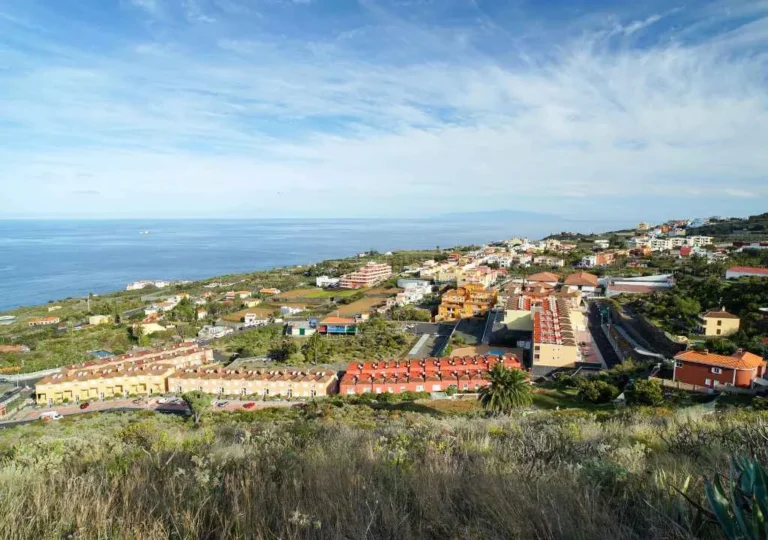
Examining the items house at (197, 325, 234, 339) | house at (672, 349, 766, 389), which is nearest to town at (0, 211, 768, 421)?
house at (672, 349, 766, 389)

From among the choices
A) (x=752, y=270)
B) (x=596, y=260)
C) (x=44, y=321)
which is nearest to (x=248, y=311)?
(x=44, y=321)

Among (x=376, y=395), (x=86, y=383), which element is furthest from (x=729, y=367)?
(x=86, y=383)

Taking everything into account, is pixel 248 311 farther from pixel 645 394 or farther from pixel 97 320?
pixel 645 394

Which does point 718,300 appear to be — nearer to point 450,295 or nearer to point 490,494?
point 450,295

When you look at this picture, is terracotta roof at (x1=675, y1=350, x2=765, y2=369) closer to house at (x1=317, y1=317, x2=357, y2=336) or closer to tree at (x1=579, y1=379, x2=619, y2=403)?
tree at (x1=579, y1=379, x2=619, y2=403)

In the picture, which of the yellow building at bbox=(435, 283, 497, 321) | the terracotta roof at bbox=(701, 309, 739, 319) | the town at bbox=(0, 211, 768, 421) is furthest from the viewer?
the yellow building at bbox=(435, 283, 497, 321)

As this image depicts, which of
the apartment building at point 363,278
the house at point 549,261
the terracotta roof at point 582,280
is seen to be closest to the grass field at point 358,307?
the apartment building at point 363,278
